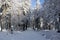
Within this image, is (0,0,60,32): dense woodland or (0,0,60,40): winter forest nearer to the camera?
(0,0,60,40): winter forest

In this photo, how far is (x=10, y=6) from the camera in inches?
1481

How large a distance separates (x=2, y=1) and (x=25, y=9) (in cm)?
1951

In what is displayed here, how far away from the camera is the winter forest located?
23.2 m

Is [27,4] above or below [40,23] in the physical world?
above

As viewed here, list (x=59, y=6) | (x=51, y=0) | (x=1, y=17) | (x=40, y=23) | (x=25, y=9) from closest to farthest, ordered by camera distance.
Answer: (x=59, y=6) → (x=51, y=0) → (x=1, y=17) → (x=25, y=9) → (x=40, y=23)

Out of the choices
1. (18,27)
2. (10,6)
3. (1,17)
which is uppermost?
(10,6)

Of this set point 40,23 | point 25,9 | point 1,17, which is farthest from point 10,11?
point 40,23

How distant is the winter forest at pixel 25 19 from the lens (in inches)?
913

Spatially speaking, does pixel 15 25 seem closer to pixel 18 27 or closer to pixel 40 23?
pixel 18 27

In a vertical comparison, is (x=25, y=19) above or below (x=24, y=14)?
below

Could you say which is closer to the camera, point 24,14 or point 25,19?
point 24,14

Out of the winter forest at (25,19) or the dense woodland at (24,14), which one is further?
the dense woodland at (24,14)

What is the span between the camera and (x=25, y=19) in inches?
2291

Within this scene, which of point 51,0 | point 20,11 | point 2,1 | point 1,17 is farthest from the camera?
point 20,11
